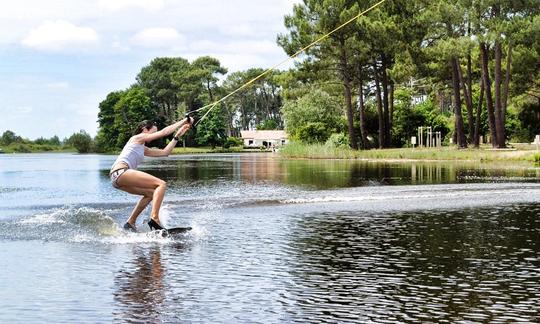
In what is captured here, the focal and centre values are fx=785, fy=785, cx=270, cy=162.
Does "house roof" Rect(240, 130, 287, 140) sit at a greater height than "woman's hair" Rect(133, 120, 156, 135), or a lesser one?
greater

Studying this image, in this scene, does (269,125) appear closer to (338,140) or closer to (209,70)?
(209,70)

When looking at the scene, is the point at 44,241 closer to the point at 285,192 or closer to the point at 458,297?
the point at 458,297

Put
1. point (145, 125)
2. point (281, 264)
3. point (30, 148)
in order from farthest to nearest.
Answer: point (30, 148) → point (145, 125) → point (281, 264)

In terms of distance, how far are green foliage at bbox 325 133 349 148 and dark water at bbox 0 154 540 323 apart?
2091 inches

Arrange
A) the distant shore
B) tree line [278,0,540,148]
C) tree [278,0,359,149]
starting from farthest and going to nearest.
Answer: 1. tree [278,0,359,149]
2. tree line [278,0,540,148]
3. the distant shore

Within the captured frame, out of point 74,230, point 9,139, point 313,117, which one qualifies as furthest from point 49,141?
point 74,230

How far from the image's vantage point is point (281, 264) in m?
11.3

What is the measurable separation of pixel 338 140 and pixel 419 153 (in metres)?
18.2

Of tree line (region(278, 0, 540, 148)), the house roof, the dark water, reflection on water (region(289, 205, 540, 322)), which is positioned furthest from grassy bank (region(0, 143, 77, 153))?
reflection on water (region(289, 205, 540, 322))

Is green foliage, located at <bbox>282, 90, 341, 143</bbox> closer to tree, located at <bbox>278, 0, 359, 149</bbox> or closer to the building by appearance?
tree, located at <bbox>278, 0, 359, 149</bbox>

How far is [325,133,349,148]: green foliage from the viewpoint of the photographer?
246 feet

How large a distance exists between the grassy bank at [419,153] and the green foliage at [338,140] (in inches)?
89.3

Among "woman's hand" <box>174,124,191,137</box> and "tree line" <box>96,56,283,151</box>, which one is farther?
"tree line" <box>96,56,283,151</box>

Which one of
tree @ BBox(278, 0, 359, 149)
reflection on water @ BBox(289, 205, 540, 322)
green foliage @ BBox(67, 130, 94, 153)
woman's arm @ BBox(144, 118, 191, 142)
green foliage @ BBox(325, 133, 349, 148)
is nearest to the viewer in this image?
reflection on water @ BBox(289, 205, 540, 322)
